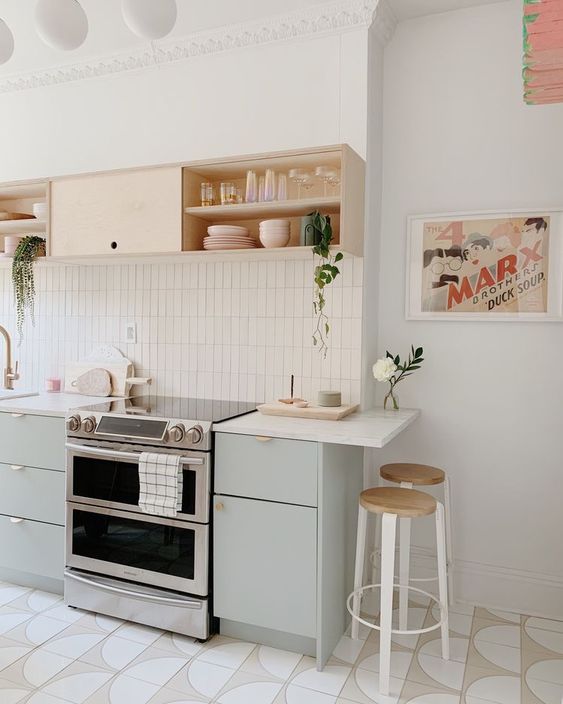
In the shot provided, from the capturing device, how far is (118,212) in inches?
119

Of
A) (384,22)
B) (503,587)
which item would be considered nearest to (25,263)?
(384,22)

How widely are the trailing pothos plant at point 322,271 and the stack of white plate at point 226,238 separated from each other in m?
0.35

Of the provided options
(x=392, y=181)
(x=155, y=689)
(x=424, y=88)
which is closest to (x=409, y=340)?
(x=392, y=181)

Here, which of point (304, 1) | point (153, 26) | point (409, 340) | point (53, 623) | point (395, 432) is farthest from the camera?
point (409, 340)

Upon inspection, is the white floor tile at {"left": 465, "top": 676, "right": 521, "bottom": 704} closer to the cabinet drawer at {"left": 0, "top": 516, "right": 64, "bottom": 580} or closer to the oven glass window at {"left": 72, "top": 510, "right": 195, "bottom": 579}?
the oven glass window at {"left": 72, "top": 510, "right": 195, "bottom": 579}

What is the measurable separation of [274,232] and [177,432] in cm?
100

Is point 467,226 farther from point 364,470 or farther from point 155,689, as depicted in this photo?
point 155,689

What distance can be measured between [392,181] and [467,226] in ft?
1.45

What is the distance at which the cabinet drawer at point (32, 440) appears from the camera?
2.86 meters

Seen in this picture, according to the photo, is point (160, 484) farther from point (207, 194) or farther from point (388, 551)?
point (207, 194)

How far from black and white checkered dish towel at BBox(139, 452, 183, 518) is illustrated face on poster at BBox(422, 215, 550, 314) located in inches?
56.5

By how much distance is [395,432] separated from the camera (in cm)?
246

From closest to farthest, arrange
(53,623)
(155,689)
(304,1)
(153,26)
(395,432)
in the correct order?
1. (153,26)
2. (155,689)
3. (395,432)
4. (53,623)
5. (304,1)

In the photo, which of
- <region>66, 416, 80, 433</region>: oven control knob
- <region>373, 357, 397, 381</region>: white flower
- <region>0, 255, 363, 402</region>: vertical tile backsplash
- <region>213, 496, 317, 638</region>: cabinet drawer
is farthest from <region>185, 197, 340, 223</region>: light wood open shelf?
<region>213, 496, 317, 638</region>: cabinet drawer
